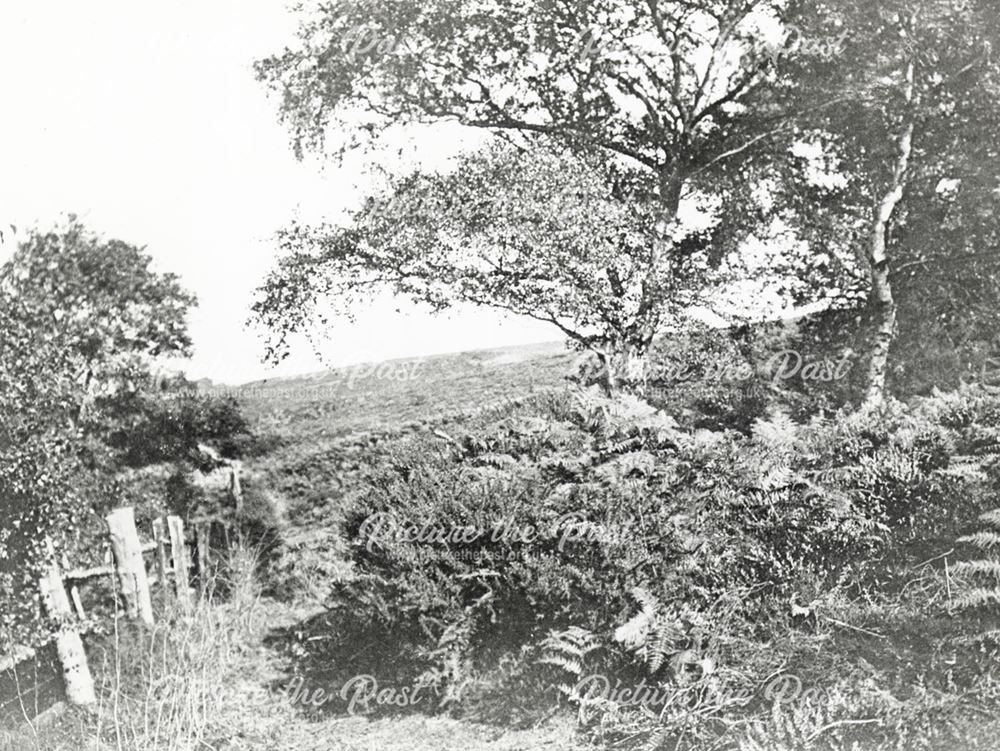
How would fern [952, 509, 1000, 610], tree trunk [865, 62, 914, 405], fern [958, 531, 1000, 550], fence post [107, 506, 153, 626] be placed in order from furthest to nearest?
1. tree trunk [865, 62, 914, 405]
2. fence post [107, 506, 153, 626]
3. fern [958, 531, 1000, 550]
4. fern [952, 509, 1000, 610]

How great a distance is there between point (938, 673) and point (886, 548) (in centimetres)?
116

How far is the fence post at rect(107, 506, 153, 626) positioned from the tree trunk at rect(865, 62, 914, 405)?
10.3m

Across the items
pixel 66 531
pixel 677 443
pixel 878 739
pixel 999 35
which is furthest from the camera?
pixel 999 35

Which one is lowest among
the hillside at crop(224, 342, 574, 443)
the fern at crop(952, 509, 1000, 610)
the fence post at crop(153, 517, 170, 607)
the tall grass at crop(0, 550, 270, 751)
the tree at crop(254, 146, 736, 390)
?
the tall grass at crop(0, 550, 270, 751)

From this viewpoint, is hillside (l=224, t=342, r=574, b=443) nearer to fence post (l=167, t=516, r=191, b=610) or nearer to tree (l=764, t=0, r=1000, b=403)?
tree (l=764, t=0, r=1000, b=403)

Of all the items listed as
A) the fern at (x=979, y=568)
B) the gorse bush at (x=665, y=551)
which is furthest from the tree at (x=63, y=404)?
the fern at (x=979, y=568)

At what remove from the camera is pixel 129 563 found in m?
9.57

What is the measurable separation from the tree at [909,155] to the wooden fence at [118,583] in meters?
9.76

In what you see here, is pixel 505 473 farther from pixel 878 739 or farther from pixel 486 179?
pixel 486 179

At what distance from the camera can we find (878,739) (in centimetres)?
550

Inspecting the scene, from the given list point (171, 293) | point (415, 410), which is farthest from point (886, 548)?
point (171, 293)

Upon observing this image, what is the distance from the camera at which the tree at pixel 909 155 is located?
40.1ft

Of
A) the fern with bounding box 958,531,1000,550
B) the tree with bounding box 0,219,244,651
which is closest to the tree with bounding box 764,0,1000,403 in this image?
the fern with bounding box 958,531,1000,550

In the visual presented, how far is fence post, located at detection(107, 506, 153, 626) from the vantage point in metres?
9.51
